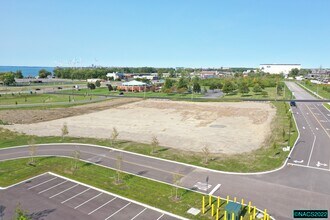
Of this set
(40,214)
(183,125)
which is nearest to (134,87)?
(183,125)

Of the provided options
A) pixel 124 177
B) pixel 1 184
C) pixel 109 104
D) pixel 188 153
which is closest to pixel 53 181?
pixel 1 184

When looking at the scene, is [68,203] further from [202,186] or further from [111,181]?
[202,186]

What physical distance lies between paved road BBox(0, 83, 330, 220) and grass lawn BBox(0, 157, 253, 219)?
186 centimetres

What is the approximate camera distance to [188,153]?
41.9 m

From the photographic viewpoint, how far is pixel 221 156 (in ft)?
132

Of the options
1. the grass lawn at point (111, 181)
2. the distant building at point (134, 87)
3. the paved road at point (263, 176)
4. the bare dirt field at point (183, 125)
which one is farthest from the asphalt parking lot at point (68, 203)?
the distant building at point (134, 87)

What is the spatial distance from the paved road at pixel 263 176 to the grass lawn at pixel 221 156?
66.2 inches

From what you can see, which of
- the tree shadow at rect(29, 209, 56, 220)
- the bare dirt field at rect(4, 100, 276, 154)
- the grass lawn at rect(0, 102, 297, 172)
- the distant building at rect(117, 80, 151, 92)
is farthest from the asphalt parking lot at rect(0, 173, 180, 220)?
the distant building at rect(117, 80, 151, 92)

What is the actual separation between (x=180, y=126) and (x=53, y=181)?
115 ft

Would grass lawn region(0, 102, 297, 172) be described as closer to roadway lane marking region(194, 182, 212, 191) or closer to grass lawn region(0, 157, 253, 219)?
roadway lane marking region(194, 182, 212, 191)

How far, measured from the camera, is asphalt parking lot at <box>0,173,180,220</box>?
976 inches

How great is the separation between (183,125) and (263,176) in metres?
32.1

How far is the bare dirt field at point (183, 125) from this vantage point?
48969mm

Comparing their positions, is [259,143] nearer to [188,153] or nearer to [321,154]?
[321,154]
